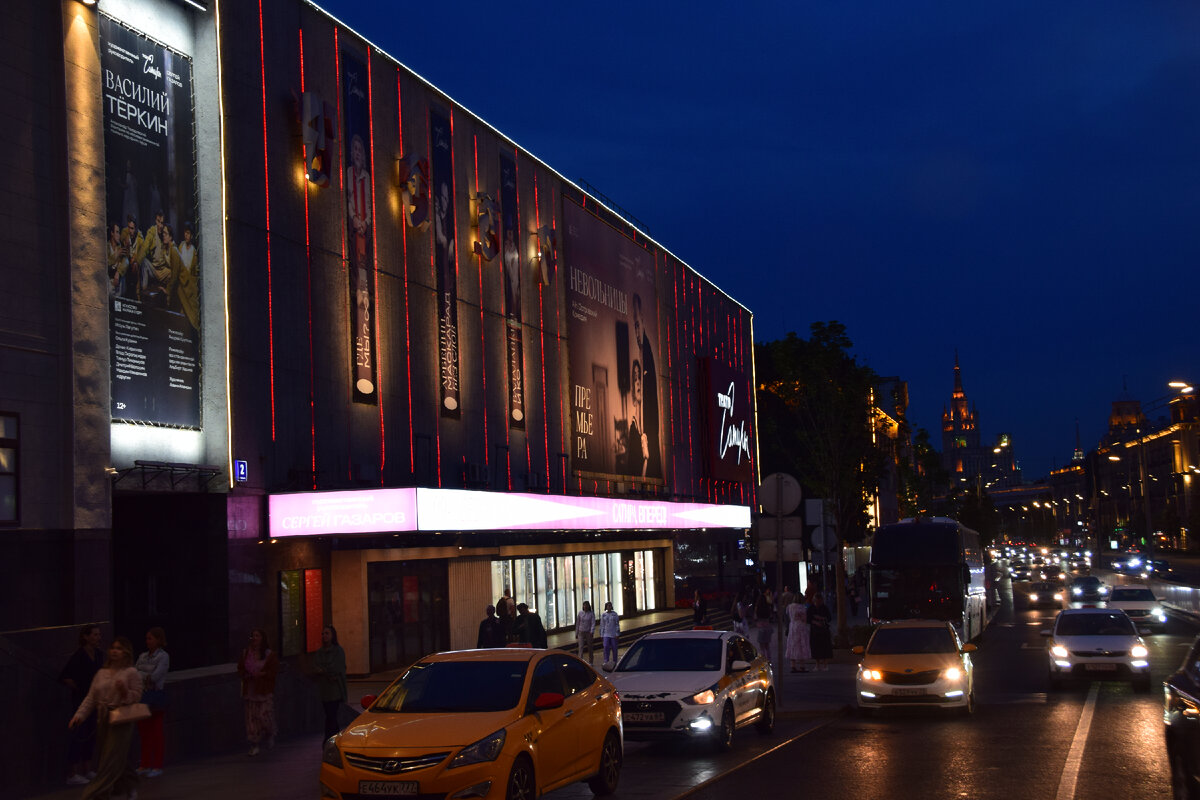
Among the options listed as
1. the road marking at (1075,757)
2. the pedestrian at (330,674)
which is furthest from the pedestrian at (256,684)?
the road marking at (1075,757)

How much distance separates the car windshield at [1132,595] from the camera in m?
43.8

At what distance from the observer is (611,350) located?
4603cm

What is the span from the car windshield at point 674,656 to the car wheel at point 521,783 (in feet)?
20.9

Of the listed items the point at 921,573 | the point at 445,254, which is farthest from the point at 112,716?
the point at 921,573

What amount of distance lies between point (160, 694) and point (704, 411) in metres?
42.5

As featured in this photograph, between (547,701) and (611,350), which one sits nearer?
(547,701)

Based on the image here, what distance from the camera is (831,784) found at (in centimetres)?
1328

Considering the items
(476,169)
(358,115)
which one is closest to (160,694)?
(358,115)

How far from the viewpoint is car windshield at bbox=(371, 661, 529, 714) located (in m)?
11.8

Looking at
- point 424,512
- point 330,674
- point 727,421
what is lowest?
point 330,674

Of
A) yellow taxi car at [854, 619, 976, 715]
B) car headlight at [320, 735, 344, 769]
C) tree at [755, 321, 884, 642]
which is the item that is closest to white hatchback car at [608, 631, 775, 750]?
yellow taxi car at [854, 619, 976, 715]

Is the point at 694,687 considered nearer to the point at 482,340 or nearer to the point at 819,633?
the point at 819,633

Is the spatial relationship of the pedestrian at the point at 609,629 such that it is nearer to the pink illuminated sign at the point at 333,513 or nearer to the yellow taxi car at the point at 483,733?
the pink illuminated sign at the point at 333,513

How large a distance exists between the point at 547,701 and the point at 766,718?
7.51m
